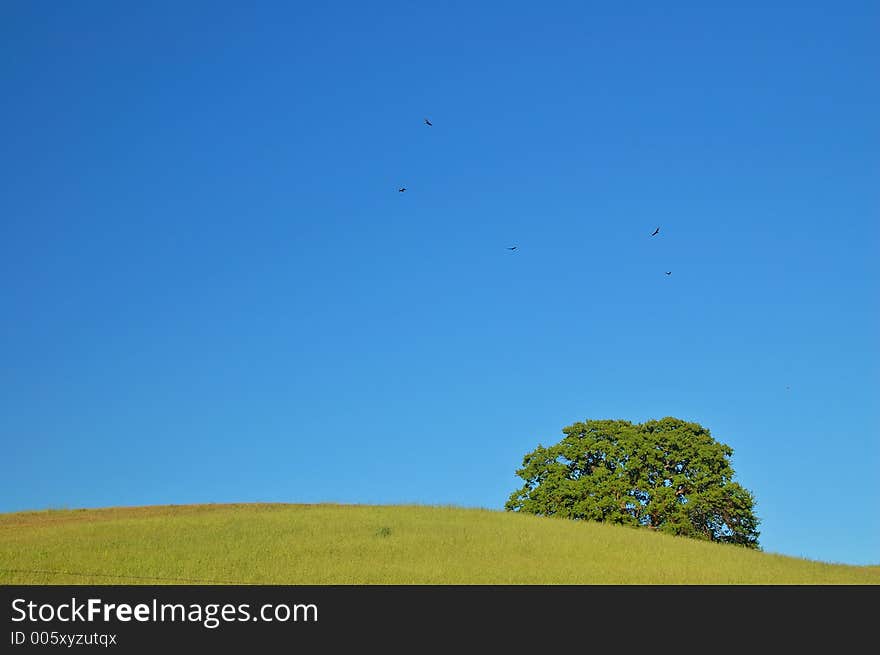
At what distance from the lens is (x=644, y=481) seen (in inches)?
2489

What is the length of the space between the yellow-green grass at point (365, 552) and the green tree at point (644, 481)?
10.1 m

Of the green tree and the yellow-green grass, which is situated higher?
the green tree

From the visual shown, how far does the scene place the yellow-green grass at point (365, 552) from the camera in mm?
34781

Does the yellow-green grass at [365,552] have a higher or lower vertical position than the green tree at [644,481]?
lower

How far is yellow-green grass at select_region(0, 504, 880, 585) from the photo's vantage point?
3478 centimetres

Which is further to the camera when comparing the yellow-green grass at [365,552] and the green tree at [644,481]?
the green tree at [644,481]

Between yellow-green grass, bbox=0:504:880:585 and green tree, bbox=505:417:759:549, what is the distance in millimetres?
10127

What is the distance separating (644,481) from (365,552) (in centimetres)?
2777

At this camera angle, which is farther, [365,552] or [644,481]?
[644,481]

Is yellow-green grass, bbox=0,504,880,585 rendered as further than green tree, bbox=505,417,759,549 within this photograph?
No
